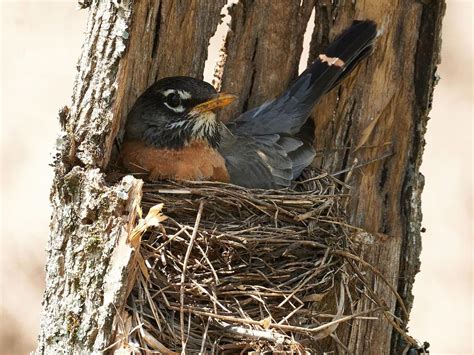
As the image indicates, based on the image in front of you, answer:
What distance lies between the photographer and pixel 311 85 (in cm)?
678

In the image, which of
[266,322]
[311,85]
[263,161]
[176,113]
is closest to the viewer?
[266,322]

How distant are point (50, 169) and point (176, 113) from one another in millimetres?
1836

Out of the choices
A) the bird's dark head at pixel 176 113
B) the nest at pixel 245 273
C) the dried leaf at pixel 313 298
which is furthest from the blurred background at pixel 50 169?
the dried leaf at pixel 313 298

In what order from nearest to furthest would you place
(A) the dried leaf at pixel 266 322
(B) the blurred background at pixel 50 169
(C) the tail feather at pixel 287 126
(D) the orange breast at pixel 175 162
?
(A) the dried leaf at pixel 266 322
(D) the orange breast at pixel 175 162
(C) the tail feather at pixel 287 126
(B) the blurred background at pixel 50 169

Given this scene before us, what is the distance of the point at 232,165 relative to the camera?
6797mm

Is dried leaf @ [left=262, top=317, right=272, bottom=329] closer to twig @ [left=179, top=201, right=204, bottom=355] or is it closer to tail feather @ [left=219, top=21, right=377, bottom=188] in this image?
twig @ [left=179, top=201, right=204, bottom=355]

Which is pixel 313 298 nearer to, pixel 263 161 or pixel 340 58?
pixel 263 161

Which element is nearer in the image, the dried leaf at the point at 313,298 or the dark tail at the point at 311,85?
the dried leaf at the point at 313,298

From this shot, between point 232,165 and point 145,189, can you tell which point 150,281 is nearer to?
point 145,189

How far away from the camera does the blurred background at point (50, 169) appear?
27.1 feet

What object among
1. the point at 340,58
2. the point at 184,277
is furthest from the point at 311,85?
the point at 184,277

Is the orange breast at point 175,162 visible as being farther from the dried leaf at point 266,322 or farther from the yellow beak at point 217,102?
the dried leaf at point 266,322

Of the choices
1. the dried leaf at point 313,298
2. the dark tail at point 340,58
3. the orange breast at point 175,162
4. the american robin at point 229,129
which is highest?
the dark tail at point 340,58

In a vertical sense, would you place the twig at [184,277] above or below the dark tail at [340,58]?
below
